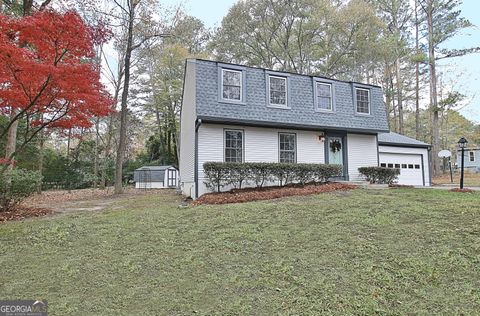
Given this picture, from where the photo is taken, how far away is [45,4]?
1226 centimetres

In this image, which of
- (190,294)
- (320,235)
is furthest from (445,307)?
(190,294)

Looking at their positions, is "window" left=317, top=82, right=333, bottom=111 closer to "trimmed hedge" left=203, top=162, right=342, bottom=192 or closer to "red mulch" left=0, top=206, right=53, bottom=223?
"trimmed hedge" left=203, top=162, right=342, bottom=192

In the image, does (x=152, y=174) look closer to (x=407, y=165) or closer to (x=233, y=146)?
(x=233, y=146)

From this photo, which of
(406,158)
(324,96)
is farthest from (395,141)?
(324,96)

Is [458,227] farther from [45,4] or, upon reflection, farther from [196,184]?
[45,4]

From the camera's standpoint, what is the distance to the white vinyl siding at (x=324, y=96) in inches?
529

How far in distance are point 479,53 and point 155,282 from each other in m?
23.9

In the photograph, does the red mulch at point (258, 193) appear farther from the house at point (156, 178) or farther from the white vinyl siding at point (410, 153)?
the house at point (156, 178)

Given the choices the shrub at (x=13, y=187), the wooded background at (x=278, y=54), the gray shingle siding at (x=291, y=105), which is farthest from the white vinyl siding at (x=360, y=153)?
the shrub at (x=13, y=187)

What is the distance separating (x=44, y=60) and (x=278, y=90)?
8156 mm

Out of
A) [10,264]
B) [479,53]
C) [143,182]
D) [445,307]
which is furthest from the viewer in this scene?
[143,182]

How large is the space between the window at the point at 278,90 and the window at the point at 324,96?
1680mm

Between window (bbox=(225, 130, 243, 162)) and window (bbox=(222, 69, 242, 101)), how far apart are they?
1331 millimetres

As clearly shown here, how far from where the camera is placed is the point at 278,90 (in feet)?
41.9
